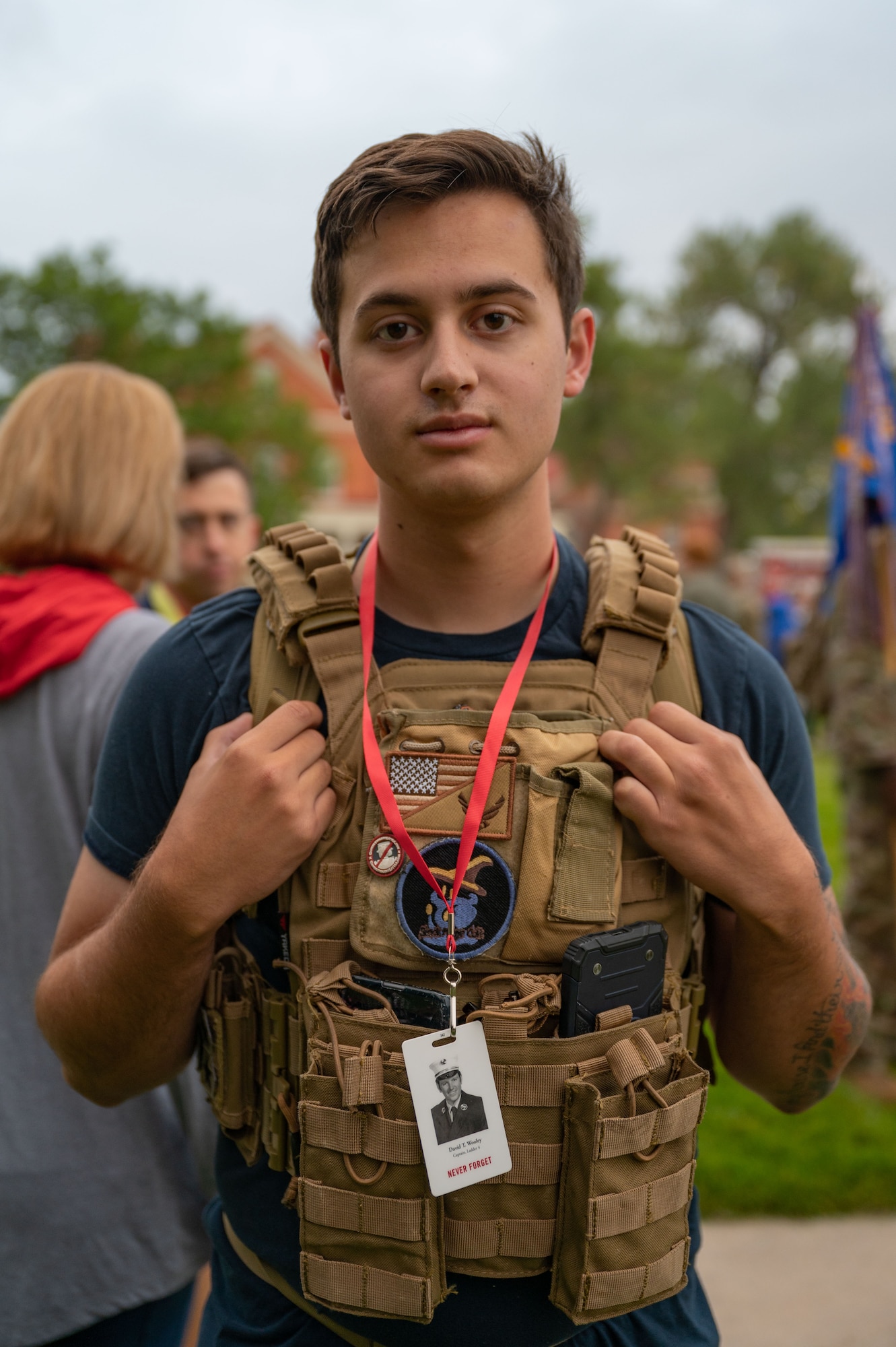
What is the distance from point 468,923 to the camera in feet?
4.57

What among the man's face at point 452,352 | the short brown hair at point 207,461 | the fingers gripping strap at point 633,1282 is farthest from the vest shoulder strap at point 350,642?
the short brown hair at point 207,461

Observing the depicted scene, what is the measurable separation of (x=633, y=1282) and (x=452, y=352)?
130 centimetres

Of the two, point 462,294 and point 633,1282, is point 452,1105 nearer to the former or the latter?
point 633,1282

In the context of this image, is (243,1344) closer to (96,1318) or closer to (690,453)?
(96,1318)

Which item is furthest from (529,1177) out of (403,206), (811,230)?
(811,230)

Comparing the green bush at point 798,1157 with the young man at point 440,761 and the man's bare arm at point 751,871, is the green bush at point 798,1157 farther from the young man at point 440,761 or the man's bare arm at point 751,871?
the young man at point 440,761

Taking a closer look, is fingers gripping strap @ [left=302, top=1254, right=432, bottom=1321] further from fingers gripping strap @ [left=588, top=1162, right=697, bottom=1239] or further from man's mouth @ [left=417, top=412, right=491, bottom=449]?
man's mouth @ [left=417, top=412, right=491, bottom=449]

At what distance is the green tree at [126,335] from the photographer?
59.8 ft

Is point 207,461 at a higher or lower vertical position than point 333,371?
lower

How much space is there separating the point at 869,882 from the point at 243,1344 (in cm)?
365

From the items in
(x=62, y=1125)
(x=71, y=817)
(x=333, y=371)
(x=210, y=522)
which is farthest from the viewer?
(x=210, y=522)

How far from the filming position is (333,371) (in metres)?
1.75

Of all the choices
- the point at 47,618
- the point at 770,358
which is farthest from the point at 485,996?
the point at 770,358

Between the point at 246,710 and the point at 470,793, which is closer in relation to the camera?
the point at 470,793
